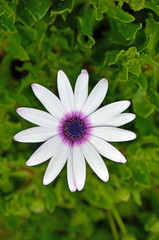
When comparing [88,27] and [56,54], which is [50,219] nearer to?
[56,54]

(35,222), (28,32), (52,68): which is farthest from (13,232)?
(28,32)

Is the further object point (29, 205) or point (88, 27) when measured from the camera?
point (29, 205)

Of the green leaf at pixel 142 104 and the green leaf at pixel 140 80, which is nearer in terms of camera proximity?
the green leaf at pixel 140 80

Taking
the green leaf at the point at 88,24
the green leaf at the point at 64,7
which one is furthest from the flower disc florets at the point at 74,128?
the green leaf at the point at 64,7

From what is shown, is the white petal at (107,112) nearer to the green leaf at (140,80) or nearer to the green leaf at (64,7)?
the green leaf at (140,80)

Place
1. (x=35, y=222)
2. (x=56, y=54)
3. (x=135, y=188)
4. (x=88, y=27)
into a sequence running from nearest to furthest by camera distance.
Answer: (x=88, y=27) → (x=56, y=54) → (x=135, y=188) → (x=35, y=222)

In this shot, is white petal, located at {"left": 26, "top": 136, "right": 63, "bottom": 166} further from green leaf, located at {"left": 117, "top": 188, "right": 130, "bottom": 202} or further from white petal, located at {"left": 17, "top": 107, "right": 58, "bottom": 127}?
green leaf, located at {"left": 117, "top": 188, "right": 130, "bottom": 202}

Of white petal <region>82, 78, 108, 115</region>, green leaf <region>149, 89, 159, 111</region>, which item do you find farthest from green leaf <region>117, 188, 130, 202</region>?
white petal <region>82, 78, 108, 115</region>

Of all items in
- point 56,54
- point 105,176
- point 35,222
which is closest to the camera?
point 105,176
